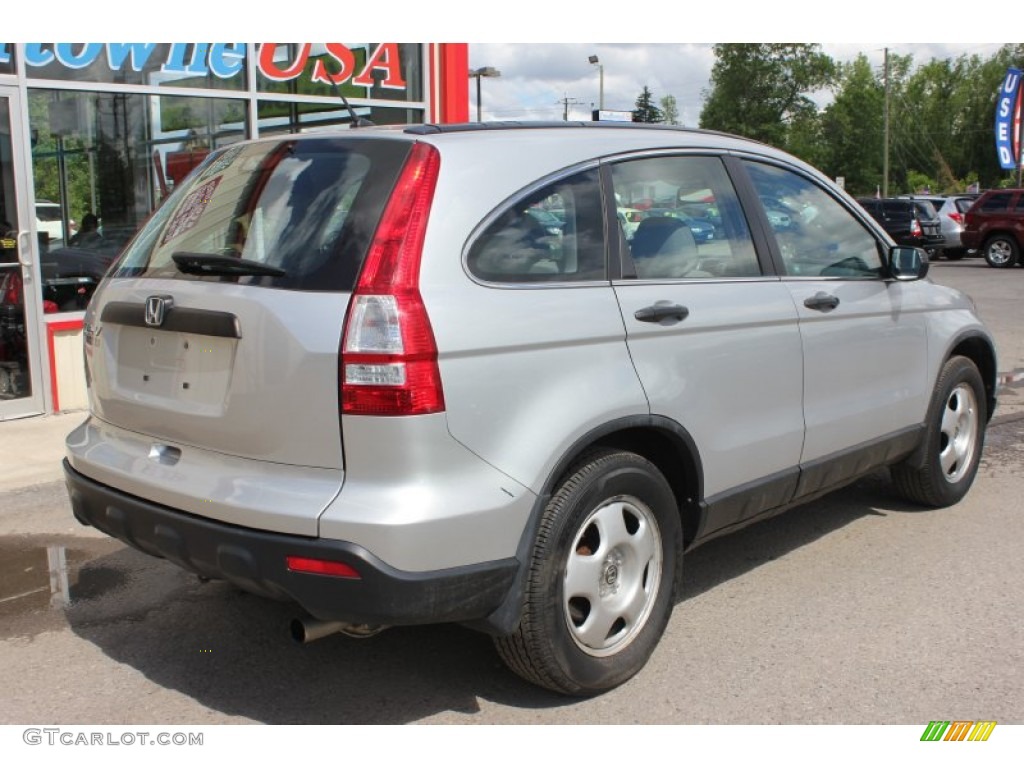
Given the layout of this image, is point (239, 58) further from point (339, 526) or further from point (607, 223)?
point (339, 526)

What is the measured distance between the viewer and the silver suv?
9.23ft

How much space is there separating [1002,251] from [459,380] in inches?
920

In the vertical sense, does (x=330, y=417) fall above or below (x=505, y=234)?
below

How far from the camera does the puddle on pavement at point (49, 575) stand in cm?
427

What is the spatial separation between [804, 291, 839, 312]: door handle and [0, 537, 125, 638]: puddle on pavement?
318 centimetres

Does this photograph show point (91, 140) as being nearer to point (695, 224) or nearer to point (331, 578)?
point (695, 224)

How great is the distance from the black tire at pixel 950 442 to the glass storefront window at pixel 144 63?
250 inches

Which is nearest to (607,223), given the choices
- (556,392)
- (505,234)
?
(505,234)

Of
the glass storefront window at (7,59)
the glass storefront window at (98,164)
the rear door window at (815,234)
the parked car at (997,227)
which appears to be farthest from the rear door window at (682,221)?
the parked car at (997,227)

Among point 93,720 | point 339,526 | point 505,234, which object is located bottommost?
point 93,720

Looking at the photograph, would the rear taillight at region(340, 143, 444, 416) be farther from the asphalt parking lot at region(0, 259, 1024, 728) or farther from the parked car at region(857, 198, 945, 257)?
the parked car at region(857, 198, 945, 257)

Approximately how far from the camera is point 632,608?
346 centimetres

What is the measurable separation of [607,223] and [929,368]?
2358 millimetres

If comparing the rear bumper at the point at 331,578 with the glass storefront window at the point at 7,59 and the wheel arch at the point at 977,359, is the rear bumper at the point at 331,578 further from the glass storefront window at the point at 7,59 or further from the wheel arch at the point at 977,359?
the glass storefront window at the point at 7,59
